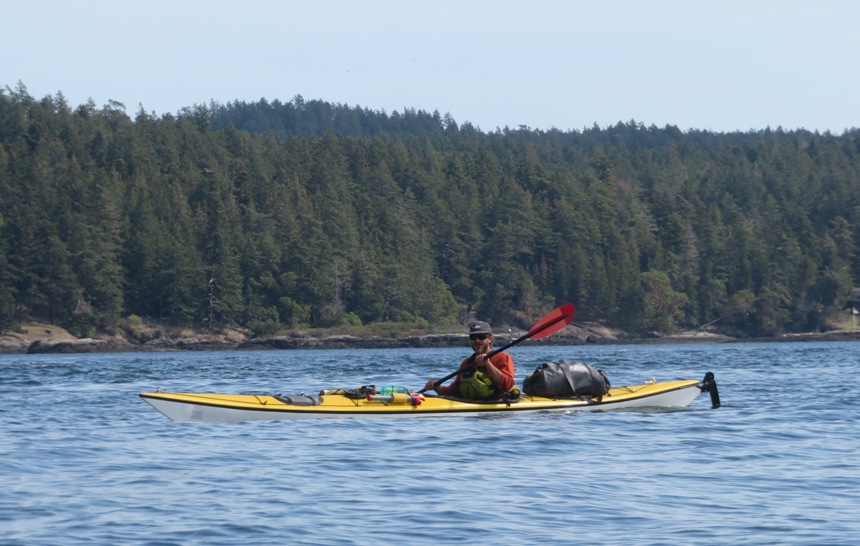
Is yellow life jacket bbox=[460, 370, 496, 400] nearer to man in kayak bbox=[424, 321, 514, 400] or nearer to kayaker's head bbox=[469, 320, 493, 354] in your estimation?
man in kayak bbox=[424, 321, 514, 400]

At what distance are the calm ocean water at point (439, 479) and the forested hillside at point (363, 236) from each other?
74997 mm

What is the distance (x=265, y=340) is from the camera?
92.2 m

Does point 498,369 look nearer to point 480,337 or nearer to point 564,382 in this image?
point 480,337

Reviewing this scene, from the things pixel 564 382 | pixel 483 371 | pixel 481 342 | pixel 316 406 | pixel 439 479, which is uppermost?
pixel 481 342

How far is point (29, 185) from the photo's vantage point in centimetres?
10344

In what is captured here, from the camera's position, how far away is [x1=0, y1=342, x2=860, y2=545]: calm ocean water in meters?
10.4

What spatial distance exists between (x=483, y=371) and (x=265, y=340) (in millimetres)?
75832

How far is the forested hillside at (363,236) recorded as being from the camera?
9838cm

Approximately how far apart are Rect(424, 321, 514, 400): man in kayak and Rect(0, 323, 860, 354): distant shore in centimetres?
6871

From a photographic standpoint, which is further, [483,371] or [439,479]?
[483,371]

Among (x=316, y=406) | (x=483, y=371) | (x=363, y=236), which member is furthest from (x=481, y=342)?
(x=363, y=236)

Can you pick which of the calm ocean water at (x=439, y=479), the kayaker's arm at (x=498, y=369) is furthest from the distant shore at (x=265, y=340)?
the kayaker's arm at (x=498, y=369)

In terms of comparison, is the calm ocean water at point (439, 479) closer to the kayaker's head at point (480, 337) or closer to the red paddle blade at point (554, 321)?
the kayaker's head at point (480, 337)

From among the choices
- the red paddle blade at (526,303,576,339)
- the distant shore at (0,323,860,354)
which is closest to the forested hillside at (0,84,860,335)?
the distant shore at (0,323,860,354)
